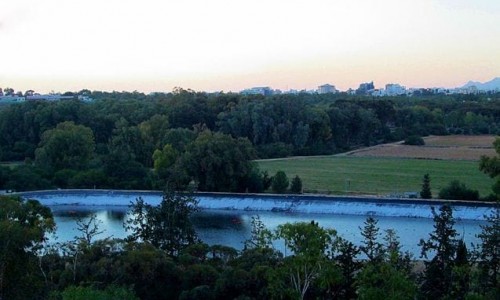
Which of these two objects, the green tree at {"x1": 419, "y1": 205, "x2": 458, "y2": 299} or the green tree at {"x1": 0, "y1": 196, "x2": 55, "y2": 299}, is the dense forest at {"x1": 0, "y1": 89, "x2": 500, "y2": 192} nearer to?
the green tree at {"x1": 0, "y1": 196, "x2": 55, "y2": 299}

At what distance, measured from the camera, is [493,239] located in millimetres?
15312

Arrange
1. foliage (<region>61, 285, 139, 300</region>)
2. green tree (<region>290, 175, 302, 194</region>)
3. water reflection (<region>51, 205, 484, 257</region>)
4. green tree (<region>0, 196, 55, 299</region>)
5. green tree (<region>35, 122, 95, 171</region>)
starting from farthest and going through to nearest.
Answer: green tree (<region>35, 122, 95, 171</region>), green tree (<region>290, 175, 302, 194</region>), water reflection (<region>51, 205, 484, 257</region>), foliage (<region>61, 285, 139, 300</region>), green tree (<region>0, 196, 55, 299</region>)

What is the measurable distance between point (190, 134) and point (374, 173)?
1330 cm

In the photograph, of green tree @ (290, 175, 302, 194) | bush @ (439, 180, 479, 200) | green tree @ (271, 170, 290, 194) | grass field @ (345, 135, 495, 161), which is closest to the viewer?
bush @ (439, 180, 479, 200)

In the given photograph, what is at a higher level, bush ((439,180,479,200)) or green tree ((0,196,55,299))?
green tree ((0,196,55,299))

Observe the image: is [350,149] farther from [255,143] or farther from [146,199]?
[146,199]

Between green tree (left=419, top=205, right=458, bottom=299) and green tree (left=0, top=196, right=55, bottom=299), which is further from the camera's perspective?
green tree (left=419, top=205, right=458, bottom=299)

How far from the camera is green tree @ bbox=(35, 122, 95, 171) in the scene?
4247 cm

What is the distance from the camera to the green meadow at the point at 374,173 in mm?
38406

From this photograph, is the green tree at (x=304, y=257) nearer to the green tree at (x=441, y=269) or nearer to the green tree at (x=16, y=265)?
the green tree at (x=441, y=269)

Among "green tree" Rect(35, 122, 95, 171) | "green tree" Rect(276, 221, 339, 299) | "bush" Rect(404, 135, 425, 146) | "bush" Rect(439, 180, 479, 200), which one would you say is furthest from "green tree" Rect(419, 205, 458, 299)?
"bush" Rect(404, 135, 425, 146)

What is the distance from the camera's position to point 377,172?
1816 inches

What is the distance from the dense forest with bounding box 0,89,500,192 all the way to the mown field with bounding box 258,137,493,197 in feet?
12.8

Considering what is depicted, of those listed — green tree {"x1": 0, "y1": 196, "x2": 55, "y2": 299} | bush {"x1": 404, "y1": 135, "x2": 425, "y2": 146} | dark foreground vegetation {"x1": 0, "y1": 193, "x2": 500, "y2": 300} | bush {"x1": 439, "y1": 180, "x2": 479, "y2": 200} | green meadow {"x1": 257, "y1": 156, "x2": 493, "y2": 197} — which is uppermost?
green tree {"x1": 0, "y1": 196, "x2": 55, "y2": 299}
